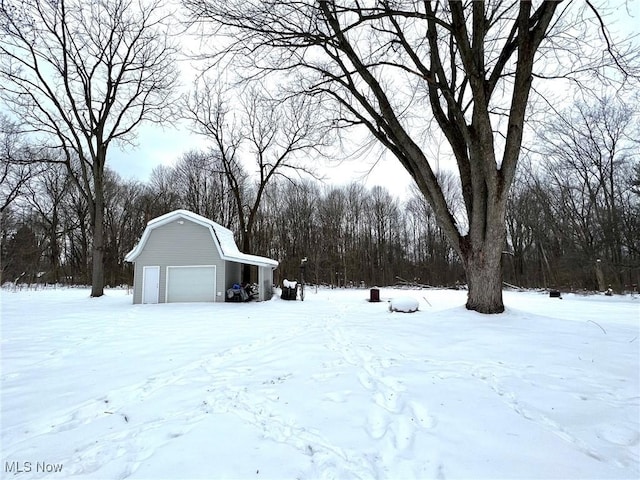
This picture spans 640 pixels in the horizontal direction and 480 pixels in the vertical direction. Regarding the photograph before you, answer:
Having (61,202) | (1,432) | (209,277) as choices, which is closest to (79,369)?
(1,432)

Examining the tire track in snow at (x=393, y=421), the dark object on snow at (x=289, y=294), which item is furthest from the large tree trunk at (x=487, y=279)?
the dark object on snow at (x=289, y=294)

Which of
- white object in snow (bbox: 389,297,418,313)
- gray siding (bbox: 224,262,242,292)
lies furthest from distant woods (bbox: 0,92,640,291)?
white object in snow (bbox: 389,297,418,313)

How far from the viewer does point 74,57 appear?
14688 millimetres

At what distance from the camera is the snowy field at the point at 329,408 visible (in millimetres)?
1926

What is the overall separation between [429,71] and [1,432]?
9.07 metres

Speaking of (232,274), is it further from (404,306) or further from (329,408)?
(329,408)

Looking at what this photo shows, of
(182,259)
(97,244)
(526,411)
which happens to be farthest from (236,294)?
(526,411)

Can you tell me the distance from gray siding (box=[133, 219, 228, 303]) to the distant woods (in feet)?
24.1

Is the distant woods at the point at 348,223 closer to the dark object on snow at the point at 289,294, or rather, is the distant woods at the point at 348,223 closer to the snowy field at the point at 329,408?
the dark object on snow at the point at 289,294

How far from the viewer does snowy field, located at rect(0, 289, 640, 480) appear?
6.32 ft

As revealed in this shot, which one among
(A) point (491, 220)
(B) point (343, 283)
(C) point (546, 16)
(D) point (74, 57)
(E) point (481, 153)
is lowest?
(B) point (343, 283)

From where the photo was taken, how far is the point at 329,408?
2.69 metres

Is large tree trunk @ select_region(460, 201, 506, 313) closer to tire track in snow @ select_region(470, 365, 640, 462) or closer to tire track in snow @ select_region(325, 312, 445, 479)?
tire track in snow @ select_region(470, 365, 640, 462)

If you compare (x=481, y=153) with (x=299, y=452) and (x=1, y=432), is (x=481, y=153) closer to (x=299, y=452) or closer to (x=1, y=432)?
(x=299, y=452)
